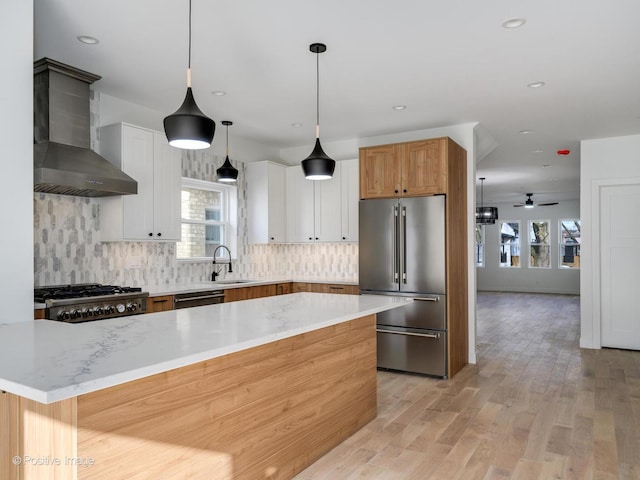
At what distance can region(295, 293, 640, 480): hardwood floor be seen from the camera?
273 centimetres

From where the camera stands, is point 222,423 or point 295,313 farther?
point 295,313

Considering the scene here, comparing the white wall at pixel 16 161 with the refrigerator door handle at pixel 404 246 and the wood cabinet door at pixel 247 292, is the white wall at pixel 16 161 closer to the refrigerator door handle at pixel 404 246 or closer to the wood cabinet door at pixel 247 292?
the wood cabinet door at pixel 247 292

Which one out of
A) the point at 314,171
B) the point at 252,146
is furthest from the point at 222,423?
the point at 252,146

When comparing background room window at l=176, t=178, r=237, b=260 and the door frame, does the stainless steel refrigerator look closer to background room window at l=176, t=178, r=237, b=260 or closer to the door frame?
background room window at l=176, t=178, r=237, b=260

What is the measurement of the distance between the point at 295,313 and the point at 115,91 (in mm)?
2853

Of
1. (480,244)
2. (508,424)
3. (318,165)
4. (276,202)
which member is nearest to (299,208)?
(276,202)

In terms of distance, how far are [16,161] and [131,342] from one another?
1.47m

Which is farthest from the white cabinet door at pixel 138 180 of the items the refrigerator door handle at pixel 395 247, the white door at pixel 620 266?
the white door at pixel 620 266

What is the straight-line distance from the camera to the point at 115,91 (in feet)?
13.7

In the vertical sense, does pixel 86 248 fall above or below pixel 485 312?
above

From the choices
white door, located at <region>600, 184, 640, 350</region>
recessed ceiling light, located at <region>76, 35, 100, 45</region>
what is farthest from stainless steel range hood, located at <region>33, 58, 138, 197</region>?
white door, located at <region>600, 184, 640, 350</region>

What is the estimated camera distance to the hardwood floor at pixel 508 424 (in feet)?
8.95

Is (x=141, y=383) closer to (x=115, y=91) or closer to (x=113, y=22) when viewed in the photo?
(x=113, y=22)

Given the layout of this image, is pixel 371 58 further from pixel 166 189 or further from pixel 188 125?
pixel 166 189
